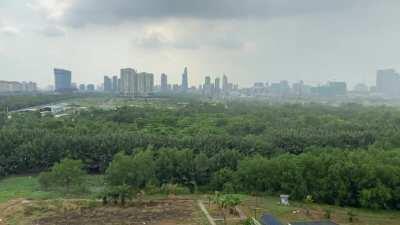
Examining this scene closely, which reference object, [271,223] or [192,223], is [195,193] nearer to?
[192,223]

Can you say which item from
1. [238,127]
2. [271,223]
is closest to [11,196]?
[271,223]

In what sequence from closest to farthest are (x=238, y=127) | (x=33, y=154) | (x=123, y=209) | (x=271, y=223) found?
(x=271, y=223) → (x=123, y=209) → (x=33, y=154) → (x=238, y=127)

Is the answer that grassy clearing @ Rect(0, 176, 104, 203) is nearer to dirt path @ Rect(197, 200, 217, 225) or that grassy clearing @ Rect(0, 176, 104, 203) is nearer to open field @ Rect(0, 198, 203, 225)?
open field @ Rect(0, 198, 203, 225)

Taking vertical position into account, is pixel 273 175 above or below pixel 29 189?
above

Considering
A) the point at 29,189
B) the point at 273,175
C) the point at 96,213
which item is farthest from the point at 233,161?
the point at 29,189

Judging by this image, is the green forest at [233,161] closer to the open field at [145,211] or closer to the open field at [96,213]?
the open field at [145,211]

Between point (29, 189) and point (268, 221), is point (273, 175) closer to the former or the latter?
point (268, 221)

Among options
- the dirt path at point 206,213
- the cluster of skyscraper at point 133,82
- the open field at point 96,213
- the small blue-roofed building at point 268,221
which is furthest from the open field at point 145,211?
the cluster of skyscraper at point 133,82

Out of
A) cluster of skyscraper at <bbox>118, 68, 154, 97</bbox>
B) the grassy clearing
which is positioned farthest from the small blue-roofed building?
cluster of skyscraper at <bbox>118, 68, 154, 97</bbox>
